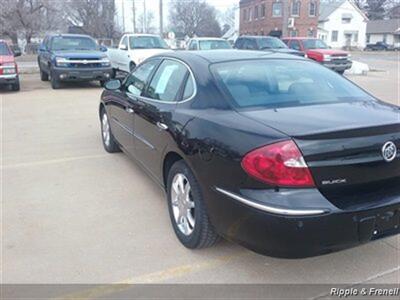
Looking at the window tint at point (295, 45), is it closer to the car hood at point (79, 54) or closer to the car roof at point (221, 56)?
Answer: the car hood at point (79, 54)

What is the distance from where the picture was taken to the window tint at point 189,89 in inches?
142

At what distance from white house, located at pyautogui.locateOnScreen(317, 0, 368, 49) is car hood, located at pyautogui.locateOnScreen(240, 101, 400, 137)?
68155 millimetres

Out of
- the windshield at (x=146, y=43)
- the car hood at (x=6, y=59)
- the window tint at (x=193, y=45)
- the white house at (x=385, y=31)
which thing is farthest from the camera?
the white house at (x=385, y=31)

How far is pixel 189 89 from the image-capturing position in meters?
3.65

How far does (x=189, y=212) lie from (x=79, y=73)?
1173cm

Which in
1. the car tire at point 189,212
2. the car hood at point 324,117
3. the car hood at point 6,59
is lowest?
the car tire at point 189,212

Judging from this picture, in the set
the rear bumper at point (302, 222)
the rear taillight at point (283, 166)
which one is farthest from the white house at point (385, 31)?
the rear taillight at point (283, 166)

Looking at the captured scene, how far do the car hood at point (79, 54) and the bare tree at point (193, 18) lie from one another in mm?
64629

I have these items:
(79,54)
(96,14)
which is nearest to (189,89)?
(79,54)

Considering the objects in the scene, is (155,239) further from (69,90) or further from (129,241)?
(69,90)

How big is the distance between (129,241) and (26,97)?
1050 cm

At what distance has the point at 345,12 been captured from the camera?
224ft

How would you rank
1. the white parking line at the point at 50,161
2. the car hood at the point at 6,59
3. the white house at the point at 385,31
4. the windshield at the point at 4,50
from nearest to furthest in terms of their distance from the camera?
the white parking line at the point at 50,161
the car hood at the point at 6,59
the windshield at the point at 4,50
the white house at the point at 385,31

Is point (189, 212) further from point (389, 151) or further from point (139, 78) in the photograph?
point (139, 78)
